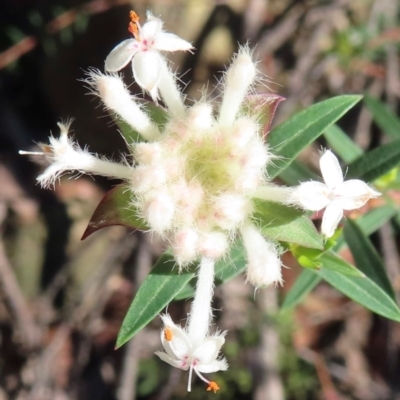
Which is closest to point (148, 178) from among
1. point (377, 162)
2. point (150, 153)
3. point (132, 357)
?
point (150, 153)

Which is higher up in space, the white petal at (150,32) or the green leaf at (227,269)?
the white petal at (150,32)

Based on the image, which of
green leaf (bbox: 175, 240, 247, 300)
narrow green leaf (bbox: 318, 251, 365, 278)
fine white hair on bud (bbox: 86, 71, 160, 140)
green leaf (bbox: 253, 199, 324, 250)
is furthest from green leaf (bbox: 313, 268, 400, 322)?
fine white hair on bud (bbox: 86, 71, 160, 140)

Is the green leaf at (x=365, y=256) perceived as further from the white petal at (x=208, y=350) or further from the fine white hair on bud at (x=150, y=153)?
the fine white hair on bud at (x=150, y=153)

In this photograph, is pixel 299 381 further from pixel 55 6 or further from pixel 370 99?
pixel 55 6

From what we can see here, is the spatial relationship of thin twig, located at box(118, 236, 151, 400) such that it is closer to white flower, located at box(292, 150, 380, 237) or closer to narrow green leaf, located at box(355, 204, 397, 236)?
narrow green leaf, located at box(355, 204, 397, 236)

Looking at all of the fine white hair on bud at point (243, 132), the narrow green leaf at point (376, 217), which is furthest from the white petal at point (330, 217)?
the narrow green leaf at point (376, 217)

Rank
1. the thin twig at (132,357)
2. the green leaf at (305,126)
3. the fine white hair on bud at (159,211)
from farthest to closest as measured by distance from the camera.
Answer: the thin twig at (132,357)
the green leaf at (305,126)
the fine white hair on bud at (159,211)

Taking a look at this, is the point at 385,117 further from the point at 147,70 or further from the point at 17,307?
the point at 17,307
